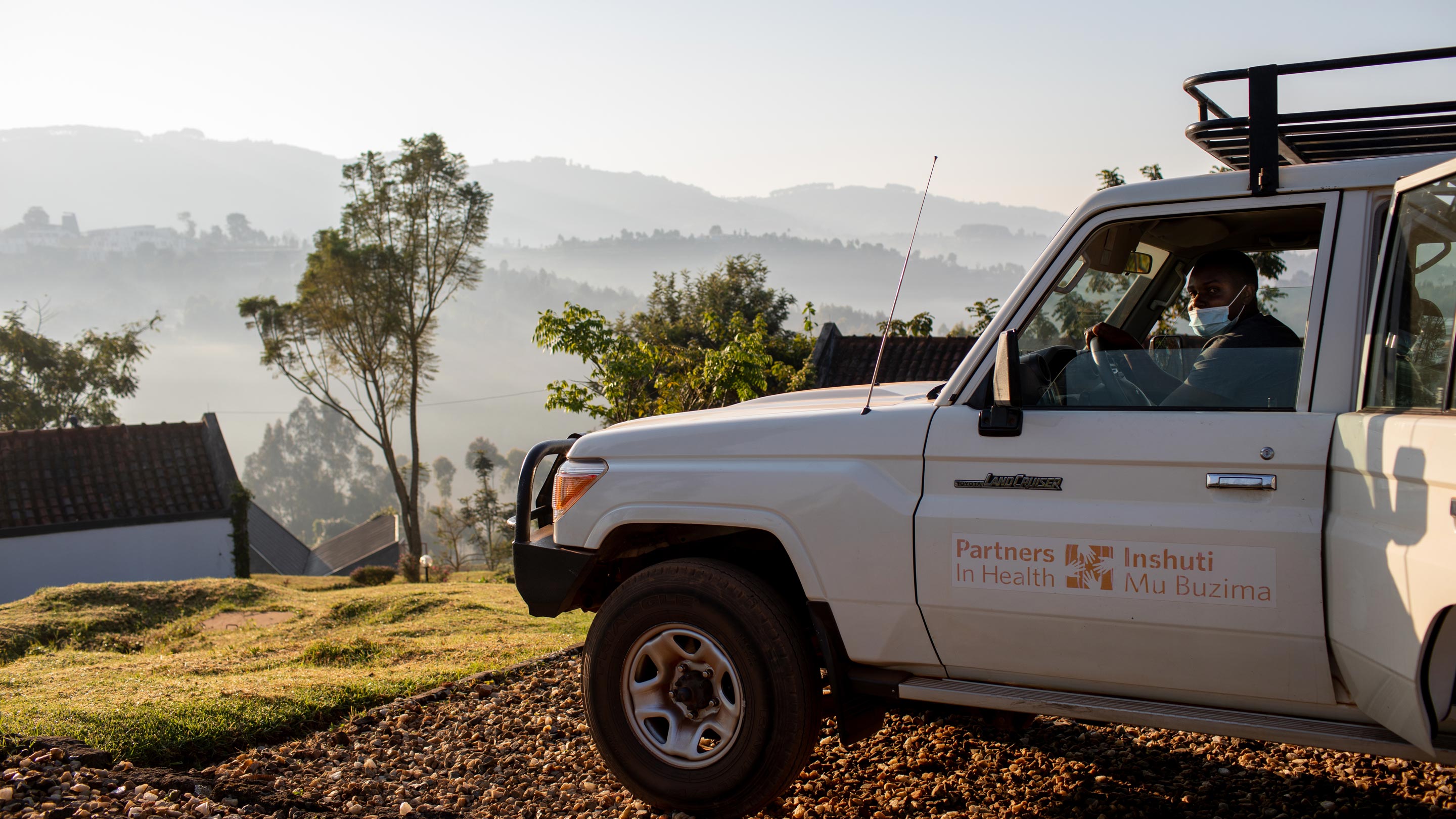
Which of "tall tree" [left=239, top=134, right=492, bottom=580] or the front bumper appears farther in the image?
"tall tree" [left=239, top=134, right=492, bottom=580]

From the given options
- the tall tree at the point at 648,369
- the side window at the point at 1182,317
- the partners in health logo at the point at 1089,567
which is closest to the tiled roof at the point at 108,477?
the tall tree at the point at 648,369

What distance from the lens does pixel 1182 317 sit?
3861 mm

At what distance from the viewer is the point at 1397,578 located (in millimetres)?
2672

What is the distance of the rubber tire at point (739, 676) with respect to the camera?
3703 mm

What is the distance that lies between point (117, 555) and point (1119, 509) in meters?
29.2

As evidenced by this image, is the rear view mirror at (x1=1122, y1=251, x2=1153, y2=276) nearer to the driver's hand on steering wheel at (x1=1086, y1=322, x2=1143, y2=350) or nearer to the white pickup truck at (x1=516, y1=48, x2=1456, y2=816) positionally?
the white pickup truck at (x1=516, y1=48, x2=1456, y2=816)


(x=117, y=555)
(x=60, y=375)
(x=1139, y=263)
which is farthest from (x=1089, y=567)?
(x=60, y=375)

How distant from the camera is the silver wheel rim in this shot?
3859 millimetres

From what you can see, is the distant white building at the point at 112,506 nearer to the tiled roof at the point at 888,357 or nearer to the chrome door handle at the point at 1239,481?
the tiled roof at the point at 888,357

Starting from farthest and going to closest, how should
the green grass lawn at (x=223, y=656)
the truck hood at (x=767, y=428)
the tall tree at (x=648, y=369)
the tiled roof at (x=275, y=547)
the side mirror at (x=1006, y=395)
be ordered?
the tiled roof at (x=275, y=547) → the tall tree at (x=648, y=369) → the green grass lawn at (x=223, y=656) → the truck hood at (x=767, y=428) → the side mirror at (x=1006, y=395)

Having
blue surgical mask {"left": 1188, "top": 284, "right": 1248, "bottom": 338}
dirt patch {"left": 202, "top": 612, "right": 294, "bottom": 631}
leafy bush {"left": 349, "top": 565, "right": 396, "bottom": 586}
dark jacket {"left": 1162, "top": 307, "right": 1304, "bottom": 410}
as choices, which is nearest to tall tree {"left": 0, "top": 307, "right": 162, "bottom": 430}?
leafy bush {"left": 349, "top": 565, "right": 396, "bottom": 586}

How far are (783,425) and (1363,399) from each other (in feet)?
6.23

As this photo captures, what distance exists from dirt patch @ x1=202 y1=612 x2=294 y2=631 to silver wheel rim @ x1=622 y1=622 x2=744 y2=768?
410 inches

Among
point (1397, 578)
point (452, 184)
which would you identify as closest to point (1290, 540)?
point (1397, 578)
